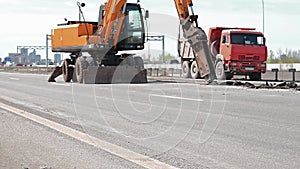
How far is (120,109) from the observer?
590 inches

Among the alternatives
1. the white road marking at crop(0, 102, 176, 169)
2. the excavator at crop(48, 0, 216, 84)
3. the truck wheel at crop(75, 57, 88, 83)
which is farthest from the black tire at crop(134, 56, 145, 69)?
the white road marking at crop(0, 102, 176, 169)

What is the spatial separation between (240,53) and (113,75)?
27.2ft

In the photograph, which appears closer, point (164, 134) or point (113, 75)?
point (164, 134)

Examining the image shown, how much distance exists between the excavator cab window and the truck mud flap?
59.1 inches

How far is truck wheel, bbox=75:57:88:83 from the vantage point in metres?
30.0

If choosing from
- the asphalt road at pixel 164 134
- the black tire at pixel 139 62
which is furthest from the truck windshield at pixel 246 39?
the asphalt road at pixel 164 134

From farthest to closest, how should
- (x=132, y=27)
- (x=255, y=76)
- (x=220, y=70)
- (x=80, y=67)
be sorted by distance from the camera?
(x=255, y=76) < (x=220, y=70) < (x=80, y=67) < (x=132, y=27)

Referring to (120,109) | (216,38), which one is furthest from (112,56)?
(120,109)

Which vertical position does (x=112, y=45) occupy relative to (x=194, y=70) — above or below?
above

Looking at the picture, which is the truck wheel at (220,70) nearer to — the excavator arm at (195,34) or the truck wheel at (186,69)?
the truck wheel at (186,69)

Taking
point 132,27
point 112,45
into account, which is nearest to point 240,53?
point 132,27

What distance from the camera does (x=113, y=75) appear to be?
29.8 metres

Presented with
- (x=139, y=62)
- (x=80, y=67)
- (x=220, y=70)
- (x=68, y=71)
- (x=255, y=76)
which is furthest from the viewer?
(x=255, y=76)

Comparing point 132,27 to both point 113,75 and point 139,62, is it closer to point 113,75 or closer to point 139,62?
point 139,62
